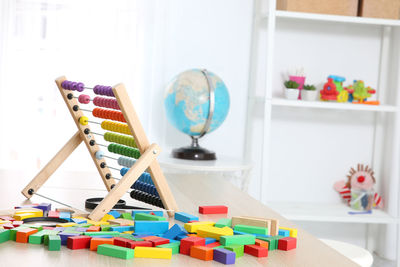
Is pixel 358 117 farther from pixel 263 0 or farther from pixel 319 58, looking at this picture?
pixel 263 0

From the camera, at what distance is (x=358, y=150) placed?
12.2ft

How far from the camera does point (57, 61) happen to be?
326cm

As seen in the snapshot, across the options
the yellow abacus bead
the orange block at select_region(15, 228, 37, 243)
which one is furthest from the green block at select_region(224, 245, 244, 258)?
the yellow abacus bead

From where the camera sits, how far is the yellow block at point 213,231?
1.13 metres

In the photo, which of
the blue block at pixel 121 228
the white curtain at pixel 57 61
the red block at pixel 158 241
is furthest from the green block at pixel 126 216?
the white curtain at pixel 57 61

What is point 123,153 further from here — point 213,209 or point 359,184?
point 359,184

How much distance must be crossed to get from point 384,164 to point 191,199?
239 centimetres

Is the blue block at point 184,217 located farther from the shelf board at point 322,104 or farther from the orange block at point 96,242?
the shelf board at point 322,104

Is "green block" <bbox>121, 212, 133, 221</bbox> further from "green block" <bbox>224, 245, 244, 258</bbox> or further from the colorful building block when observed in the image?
"green block" <bbox>224, 245, 244, 258</bbox>

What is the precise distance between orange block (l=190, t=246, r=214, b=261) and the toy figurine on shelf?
250 centimetres

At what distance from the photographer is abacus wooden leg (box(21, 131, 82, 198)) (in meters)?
1.52

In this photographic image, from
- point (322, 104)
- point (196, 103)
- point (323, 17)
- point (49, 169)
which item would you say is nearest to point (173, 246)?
point (49, 169)

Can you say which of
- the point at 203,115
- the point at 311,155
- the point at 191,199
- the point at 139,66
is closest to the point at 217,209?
the point at 191,199

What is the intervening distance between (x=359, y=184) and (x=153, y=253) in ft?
9.07
